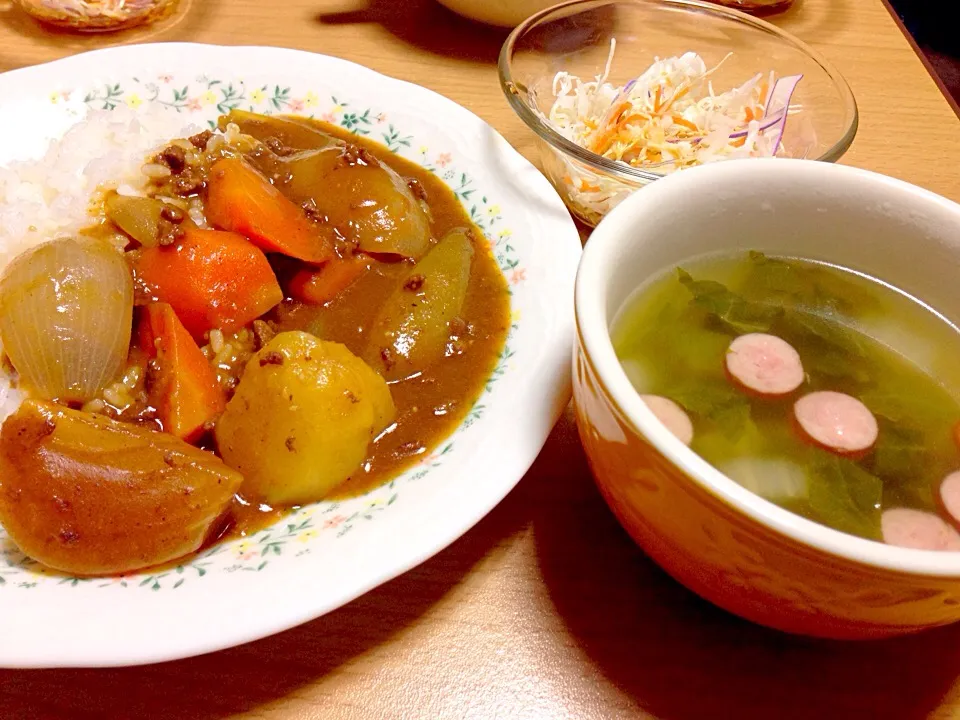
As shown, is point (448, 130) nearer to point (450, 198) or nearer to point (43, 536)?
point (450, 198)

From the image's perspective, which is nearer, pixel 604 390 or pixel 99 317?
pixel 604 390

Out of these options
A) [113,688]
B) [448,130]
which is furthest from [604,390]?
[448,130]

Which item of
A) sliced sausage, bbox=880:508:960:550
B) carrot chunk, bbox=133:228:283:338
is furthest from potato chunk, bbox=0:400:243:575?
sliced sausage, bbox=880:508:960:550

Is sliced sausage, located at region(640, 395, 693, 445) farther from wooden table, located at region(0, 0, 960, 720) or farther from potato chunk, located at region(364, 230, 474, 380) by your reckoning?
potato chunk, located at region(364, 230, 474, 380)

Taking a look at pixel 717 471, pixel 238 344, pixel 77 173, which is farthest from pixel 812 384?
pixel 77 173

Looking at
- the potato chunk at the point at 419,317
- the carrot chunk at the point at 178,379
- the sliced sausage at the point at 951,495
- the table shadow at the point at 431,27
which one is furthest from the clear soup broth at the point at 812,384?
the table shadow at the point at 431,27

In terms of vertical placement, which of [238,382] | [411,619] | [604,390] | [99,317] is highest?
[604,390]
